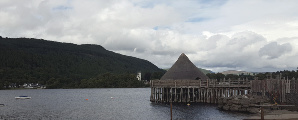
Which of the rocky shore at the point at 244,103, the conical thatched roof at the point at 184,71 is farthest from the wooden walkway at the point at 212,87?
the rocky shore at the point at 244,103

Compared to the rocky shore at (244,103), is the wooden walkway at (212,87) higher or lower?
higher

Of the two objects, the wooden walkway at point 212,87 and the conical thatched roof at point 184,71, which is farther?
the conical thatched roof at point 184,71

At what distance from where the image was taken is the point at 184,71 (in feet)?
203

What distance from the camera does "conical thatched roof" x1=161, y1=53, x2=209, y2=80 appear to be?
61.0 m

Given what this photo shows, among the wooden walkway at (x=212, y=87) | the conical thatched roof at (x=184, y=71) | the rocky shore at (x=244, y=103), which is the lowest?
the rocky shore at (x=244, y=103)

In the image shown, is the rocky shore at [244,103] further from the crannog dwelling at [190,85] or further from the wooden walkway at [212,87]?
the crannog dwelling at [190,85]

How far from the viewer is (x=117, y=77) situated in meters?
194

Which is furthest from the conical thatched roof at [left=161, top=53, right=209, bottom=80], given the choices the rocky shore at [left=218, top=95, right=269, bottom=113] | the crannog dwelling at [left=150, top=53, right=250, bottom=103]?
the rocky shore at [left=218, top=95, right=269, bottom=113]

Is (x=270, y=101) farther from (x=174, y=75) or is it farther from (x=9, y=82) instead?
(x=9, y=82)

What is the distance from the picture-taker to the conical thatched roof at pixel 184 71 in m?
61.0

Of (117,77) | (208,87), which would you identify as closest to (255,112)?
(208,87)

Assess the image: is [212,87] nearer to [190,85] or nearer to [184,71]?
[190,85]

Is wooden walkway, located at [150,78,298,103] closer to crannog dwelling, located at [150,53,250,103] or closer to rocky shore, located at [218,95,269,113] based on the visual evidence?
crannog dwelling, located at [150,53,250,103]

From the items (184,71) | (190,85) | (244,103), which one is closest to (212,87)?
(190,85)
